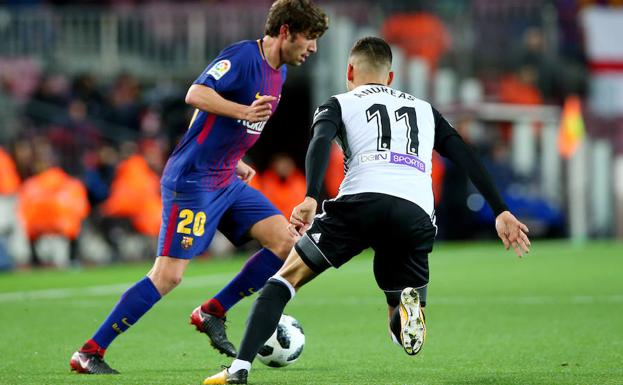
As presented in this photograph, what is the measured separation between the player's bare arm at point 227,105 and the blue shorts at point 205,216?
668 mm

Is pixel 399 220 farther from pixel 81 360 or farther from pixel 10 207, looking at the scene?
pixel 10 207

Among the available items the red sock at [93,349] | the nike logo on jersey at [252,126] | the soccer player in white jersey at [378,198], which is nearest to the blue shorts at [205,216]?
the nike logo on jersey at [252,126]

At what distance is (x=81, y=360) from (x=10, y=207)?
36.6 feet

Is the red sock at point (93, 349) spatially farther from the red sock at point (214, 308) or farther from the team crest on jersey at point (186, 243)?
the red sock at point (214, 308)

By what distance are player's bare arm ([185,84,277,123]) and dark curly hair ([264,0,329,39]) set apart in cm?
46

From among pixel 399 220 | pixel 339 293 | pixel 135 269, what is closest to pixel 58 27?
pixel 135 269

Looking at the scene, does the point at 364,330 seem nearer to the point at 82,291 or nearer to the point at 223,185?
the point at 223,185

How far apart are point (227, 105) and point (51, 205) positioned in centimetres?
1253

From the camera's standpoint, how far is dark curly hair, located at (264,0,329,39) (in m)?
7.44

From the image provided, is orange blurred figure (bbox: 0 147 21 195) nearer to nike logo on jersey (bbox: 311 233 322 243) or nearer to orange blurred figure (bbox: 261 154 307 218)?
orange blurred figure (bbox: 261 154 307 218)

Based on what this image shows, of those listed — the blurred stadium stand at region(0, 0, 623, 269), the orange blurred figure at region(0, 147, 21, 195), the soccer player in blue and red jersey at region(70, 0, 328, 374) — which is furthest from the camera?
the blurred stadium stand at region(0, 0, 623, 269)

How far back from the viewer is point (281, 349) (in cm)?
769

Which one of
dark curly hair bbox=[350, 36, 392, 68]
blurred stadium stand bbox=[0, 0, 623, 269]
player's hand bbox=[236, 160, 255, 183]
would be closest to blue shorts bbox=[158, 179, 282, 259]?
player's hand bbox=[236, 160, 255, 183]

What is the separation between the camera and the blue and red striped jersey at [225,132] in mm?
7641
